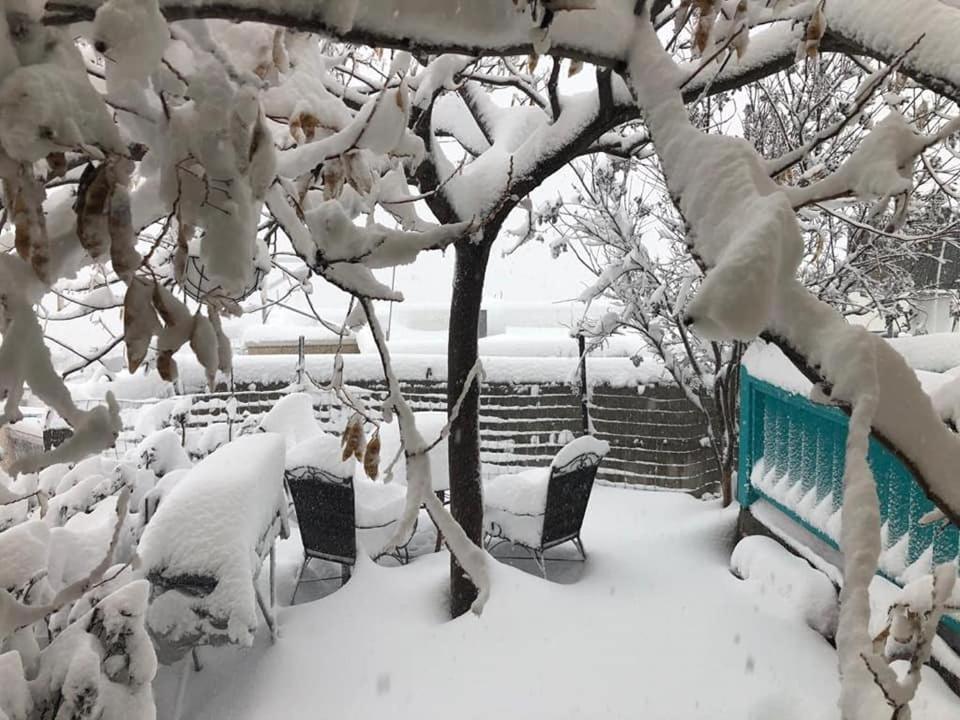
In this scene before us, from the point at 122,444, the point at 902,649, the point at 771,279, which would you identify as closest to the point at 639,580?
the point at 902,649

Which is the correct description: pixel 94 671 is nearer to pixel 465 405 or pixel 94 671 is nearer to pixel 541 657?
pixel 541 657

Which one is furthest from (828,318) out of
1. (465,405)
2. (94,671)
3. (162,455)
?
(162,455)

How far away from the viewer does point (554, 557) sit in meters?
5.27

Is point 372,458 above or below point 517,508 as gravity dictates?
above

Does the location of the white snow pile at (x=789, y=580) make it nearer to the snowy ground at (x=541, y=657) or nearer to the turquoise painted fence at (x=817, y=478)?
the snowy ground at (x=541, y=657)

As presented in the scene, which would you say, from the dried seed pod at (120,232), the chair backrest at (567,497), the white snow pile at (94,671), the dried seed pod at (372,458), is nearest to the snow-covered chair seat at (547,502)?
the chair backrest at (567,497)

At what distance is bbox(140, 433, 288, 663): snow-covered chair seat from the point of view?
10.0ft

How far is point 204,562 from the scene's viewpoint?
3148mm

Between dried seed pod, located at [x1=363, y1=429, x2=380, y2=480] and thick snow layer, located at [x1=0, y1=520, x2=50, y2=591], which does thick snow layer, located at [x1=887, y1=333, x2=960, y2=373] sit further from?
thick snow layer, located at [x1=0, y1=520, x2=50, y2=591]

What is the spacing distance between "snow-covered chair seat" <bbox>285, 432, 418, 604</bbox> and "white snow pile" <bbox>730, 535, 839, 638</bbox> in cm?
267

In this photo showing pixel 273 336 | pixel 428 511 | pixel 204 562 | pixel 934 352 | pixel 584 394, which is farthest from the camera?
pixel 273 336

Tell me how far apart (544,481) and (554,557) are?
0.71 meters

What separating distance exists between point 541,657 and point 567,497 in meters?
1.49

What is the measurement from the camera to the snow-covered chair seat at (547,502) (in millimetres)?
4801
